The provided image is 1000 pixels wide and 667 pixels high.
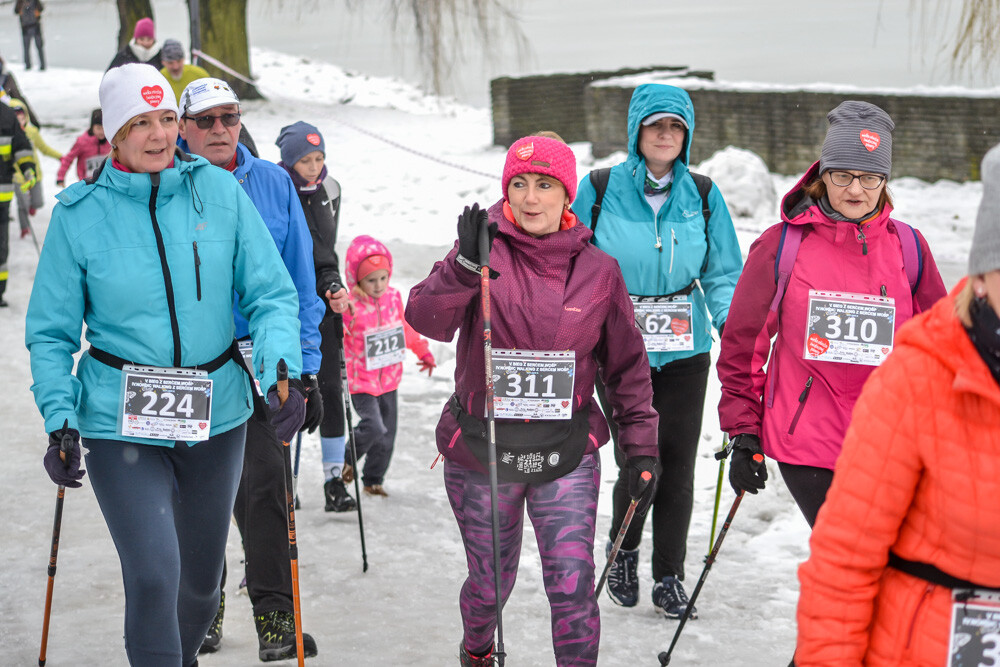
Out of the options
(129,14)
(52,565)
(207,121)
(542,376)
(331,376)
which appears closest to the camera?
(542,376)

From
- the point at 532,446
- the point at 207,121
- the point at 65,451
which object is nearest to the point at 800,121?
the point at 207,121

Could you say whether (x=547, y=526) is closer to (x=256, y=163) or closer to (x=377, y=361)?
(x=256, y=163)

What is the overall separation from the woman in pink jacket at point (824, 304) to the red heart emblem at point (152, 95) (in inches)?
77.9

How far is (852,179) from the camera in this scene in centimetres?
387

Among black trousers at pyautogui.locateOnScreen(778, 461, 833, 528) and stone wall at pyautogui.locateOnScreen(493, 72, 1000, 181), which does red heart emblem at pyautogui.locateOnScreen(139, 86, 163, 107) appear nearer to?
black trousers at pyautogui.locateOnScreen(778, 461, 833, 528)

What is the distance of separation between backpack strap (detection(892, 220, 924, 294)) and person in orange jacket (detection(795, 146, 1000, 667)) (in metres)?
1.77

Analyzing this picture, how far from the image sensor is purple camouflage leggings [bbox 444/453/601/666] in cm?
372

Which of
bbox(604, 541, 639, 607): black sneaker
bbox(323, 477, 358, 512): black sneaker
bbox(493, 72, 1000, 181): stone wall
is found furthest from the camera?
bbox(493, 72, 1000, 181): stone wall

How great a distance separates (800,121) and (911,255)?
10416 millimetres

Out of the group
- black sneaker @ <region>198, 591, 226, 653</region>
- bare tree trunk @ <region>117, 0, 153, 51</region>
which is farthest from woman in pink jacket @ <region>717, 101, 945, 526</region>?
bare tree trunk @ <region>117, 0, 153, 51</region>

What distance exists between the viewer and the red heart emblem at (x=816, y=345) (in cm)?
383

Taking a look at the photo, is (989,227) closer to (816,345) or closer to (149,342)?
(816,345)

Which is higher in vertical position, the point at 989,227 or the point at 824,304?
the point at 989,227

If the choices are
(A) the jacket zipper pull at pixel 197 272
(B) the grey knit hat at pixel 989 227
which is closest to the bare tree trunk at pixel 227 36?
(A) the jacket zipper pull at pixel 197 272
